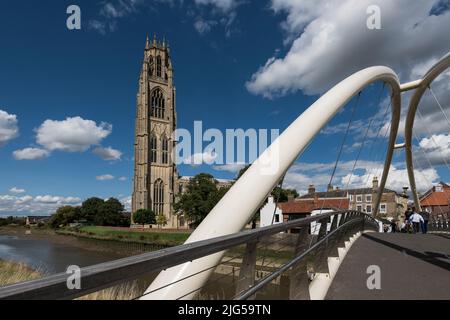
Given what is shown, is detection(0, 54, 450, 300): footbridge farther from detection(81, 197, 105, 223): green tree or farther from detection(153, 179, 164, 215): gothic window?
detection(81, 197, 105, 223): green tree

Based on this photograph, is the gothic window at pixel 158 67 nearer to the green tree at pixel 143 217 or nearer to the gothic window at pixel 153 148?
the gothic window at pixel 153 148

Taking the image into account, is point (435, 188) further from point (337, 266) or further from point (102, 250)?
point (337, 266)

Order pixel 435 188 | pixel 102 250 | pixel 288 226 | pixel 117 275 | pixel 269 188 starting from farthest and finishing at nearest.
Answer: pixel 435 188
pixel 102 250
pixel 269 188
pixel 288 226
pixel 117 275

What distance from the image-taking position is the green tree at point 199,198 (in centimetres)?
5388

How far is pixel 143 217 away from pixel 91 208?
950 inches

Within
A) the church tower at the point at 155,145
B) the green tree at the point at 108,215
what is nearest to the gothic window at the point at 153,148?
the church tower at the point at 155,145

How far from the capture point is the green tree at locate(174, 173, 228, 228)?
177ft

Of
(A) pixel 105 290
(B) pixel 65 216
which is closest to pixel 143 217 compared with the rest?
(B) pixel 65 216

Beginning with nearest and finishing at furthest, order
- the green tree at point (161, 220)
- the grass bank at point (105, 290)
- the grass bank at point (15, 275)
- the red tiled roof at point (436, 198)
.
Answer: the grass bank at point (105, 290)
the grass bank at point (15, 275)
the red tiled roof at point (436, 198)
the green tree at point (161, 220)

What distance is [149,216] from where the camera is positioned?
245ft

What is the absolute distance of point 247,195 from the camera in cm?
353

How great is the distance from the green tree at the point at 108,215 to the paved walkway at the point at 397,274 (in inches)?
3178
